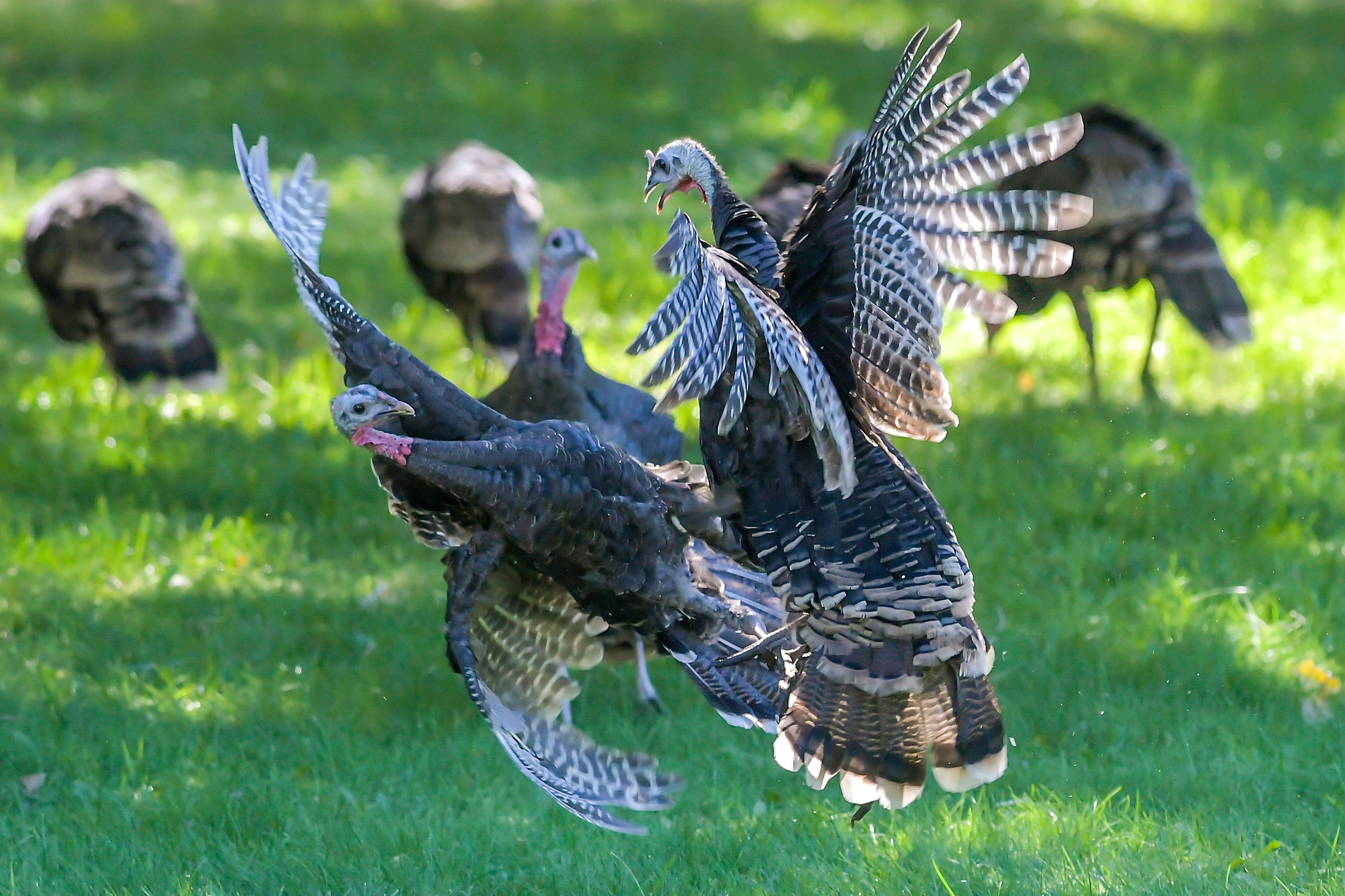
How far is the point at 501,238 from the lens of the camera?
759 centimetres

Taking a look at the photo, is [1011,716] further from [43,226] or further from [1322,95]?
[1322,95]

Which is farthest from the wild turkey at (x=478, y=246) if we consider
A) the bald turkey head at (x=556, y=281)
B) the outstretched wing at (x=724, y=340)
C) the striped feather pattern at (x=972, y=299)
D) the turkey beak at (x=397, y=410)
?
the striped feather pattern at (x=972, y=299)

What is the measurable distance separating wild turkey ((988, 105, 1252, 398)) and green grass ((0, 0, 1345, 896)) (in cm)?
50

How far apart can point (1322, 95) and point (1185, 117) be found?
141 cm

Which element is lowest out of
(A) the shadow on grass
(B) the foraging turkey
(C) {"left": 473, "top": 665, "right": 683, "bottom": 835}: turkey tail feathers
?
(C) {"left": 473, "top": 665, "right": 683, "bottom": 835}: turkey tail feathers

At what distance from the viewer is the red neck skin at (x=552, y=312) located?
17.8 ft

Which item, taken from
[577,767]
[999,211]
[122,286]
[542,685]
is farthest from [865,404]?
[122,286]

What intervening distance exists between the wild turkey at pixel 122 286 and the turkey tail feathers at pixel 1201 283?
14.7 feet

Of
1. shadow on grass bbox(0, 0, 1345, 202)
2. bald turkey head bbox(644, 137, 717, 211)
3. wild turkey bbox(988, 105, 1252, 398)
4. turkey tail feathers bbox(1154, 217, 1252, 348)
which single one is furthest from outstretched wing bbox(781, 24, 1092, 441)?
shadow on grass bbox(0, 0, 1345, 202)

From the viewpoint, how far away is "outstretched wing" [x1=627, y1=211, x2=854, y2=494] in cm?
324

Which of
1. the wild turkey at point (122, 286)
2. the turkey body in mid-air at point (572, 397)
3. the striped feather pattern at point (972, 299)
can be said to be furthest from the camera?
the wild turkey at point (122, 286)

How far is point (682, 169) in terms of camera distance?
4027mm

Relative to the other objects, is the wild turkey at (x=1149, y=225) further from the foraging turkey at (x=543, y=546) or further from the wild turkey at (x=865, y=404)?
the wild turkey at (x=865, y=404)

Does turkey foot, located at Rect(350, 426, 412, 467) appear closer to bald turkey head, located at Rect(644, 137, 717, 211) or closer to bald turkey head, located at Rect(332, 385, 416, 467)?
bald turkey head, located at Rect(332, 385, 416, 467)
